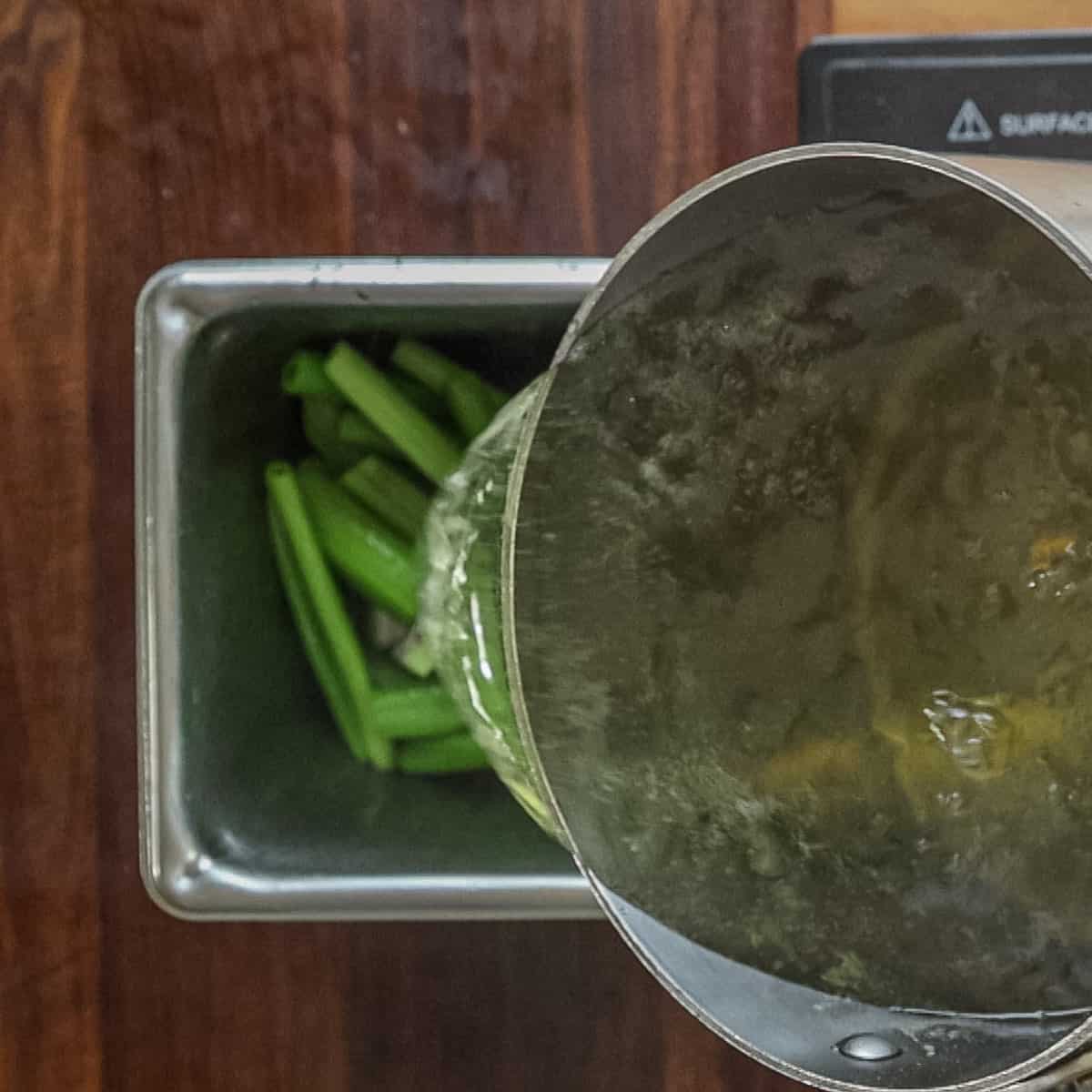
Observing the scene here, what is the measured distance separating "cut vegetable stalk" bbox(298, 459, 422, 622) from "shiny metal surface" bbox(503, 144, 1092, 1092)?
27cm

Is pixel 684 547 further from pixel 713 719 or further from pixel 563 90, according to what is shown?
pixel 563 90

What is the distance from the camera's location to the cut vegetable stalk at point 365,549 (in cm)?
62

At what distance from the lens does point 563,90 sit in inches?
25.0

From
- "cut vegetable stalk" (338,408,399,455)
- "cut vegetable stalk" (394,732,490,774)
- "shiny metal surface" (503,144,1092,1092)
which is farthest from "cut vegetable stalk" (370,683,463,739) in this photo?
"shiny metal surface" (503,144,1092,1092)

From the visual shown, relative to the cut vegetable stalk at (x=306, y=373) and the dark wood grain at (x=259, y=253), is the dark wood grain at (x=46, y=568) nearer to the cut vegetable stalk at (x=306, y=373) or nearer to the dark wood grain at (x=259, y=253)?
the dark wood grain at (x=259, y=253)

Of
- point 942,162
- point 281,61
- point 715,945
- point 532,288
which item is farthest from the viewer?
point 281,61

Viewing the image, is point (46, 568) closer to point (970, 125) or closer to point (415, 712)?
point (415, 712)

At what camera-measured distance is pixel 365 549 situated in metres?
0.62

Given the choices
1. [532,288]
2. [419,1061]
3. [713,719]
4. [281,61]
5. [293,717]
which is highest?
[281,61]

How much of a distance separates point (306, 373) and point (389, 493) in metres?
0.08

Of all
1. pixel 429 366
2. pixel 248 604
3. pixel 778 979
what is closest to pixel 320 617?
pixel 248 604

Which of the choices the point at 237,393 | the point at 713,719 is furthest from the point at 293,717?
the point at 713,719

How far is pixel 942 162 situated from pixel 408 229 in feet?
1.37

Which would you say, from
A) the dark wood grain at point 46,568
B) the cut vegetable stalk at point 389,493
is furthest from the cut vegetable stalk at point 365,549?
the dark wood grain at point 46,568
